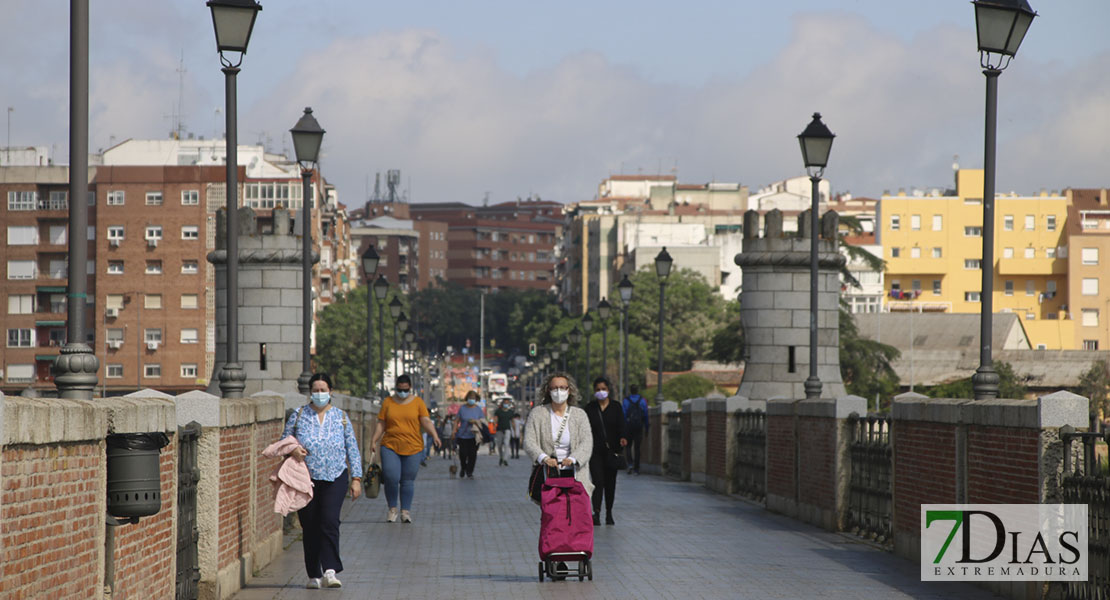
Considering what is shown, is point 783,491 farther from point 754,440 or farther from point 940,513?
point 940,513

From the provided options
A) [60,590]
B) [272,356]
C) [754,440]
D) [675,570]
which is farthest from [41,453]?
[272,356]

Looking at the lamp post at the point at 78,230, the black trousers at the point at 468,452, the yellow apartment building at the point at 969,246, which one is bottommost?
the black trousers at the point at 468,452

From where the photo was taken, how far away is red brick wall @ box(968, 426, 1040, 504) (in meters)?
11.4

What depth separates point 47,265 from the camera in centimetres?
11131

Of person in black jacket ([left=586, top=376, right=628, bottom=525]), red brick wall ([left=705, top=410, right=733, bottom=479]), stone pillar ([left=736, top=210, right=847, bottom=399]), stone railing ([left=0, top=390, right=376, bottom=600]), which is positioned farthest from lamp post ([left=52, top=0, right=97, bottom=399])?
stone pillar ([left=736, top=210, right=847, bottom=399])

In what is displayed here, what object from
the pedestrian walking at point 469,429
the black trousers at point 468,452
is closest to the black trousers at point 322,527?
the pedestrian walking at point 469,429

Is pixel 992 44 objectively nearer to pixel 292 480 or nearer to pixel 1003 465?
pixel 1003 465

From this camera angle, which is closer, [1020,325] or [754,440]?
[754,440]

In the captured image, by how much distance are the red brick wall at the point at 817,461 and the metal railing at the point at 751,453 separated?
2.86 m

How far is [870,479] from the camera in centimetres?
1703

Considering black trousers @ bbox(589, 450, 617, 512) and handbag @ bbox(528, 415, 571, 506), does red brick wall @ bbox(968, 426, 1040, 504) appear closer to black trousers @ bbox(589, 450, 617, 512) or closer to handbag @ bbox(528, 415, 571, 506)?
handbag @ bbox(528, 415, 571, 506)

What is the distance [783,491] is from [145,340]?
9018 centimetres

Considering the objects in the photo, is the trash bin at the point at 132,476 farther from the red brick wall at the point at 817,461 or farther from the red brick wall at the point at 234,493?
the red brick wall at the point at 817,461

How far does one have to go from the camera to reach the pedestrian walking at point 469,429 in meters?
32.4
